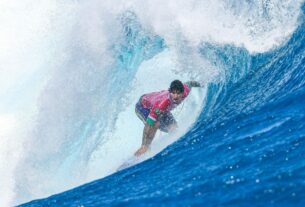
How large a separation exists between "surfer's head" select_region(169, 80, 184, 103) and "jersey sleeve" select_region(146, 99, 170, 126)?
6.4 inches

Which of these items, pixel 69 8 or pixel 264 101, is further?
pixel 69 8

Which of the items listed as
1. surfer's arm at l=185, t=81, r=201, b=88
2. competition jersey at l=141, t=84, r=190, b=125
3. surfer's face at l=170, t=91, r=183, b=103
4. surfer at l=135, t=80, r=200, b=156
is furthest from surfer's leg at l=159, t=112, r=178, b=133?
surfer's arm at l=185, t=81, r=201, b=88

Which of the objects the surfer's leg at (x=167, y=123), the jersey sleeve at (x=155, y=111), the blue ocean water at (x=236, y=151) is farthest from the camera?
the surfer's leg at (x=167, y=123)

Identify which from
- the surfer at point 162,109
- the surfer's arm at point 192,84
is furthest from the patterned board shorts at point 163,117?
the surfer's arm at point 192,84

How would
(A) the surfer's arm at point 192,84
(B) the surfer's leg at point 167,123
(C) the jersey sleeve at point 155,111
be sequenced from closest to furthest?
(C) the jersey sleeve at point 155,111 → (B) the surfer's leg at point 167,123 → (A) the surfer's arm at point 192,84

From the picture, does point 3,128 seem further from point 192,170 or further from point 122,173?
point 192,170

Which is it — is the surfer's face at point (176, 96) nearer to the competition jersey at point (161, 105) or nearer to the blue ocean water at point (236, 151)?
the competition jersey at point (161, 105)

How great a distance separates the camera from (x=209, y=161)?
5.86 meters

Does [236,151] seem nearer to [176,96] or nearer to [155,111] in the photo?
[176,96]

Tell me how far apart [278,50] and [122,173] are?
10.6 feet

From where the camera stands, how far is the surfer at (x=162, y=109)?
752 cm

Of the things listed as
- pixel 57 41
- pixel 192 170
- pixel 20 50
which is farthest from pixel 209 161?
pixel 20 50

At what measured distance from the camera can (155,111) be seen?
769 centimetres

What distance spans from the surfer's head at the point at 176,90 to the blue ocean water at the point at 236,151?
47 cm
